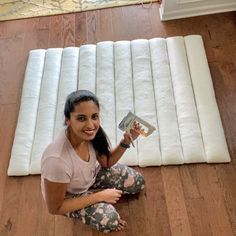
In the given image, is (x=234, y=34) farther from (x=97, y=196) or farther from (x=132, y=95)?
(x=97, y=196)

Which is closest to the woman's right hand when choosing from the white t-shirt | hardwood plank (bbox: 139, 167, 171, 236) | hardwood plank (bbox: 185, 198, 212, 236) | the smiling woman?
the white t-shirt

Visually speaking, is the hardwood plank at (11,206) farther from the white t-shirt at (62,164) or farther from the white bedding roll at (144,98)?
the white bedding roll at (144,98)

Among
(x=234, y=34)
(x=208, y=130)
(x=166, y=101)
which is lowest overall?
(x=208, y=130)

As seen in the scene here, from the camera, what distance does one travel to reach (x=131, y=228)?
1523 millimetres

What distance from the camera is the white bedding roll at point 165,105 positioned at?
1691 mm

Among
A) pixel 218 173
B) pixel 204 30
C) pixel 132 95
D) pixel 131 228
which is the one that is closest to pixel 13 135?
pixel 132 95

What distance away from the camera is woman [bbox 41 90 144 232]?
1.15 metres

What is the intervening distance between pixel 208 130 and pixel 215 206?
0.38m

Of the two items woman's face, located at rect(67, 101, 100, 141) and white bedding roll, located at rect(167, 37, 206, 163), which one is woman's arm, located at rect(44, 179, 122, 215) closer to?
woman's face, located at rect(67, 101, 100, 141)

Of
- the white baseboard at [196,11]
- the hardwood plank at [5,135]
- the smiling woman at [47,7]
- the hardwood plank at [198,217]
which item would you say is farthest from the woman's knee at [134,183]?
the smiling woman at [47,7]

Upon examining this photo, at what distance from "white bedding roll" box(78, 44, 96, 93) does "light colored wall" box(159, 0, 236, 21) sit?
1.80 feet

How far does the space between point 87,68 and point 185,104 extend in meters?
0.60

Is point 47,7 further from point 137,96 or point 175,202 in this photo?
point 175,202

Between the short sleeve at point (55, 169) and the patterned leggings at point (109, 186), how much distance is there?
11.9 inches
